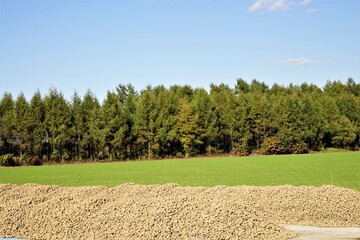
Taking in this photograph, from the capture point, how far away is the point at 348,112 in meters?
74.9

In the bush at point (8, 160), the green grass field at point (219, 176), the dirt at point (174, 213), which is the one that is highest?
the bush at point (8, 160)

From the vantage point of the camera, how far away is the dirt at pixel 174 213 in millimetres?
10242

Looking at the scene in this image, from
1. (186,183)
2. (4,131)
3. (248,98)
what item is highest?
(248,98)

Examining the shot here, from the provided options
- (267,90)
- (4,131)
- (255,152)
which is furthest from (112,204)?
(267,90)

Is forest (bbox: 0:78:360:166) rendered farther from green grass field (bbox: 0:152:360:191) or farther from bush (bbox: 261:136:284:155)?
green grass field (bbox: 0:152:360:191)

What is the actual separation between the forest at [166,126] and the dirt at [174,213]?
46.3m

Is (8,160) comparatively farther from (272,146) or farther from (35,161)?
(272,146)

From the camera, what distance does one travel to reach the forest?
59.4 metres

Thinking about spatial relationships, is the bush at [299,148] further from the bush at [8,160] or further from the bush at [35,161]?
the bush at [8,160]

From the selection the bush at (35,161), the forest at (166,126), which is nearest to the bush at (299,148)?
the forest at (166,126)

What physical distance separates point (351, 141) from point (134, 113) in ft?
127

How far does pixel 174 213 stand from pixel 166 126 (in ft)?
174

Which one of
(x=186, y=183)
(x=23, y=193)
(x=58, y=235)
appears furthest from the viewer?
(x=186, y=183)

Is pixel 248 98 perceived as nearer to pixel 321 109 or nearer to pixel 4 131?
pixel 321 109
